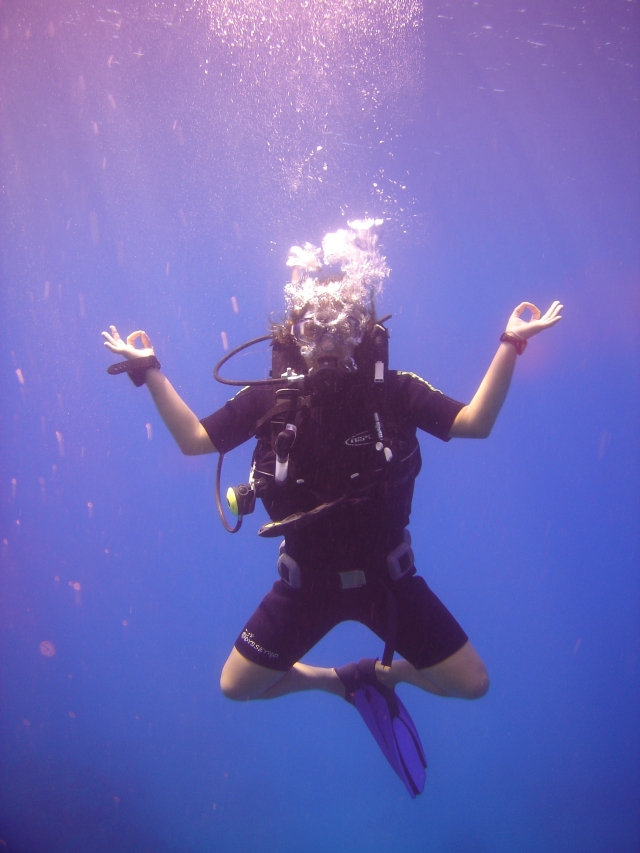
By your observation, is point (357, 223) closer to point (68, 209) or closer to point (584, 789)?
point (68, 209)

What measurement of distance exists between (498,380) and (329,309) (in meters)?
1.16

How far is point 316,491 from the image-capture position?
265 centimetres

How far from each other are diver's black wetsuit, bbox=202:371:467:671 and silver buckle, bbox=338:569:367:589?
0.03m

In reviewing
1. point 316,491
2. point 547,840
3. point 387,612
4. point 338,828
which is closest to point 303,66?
point 316,491

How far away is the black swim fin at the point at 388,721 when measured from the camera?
330 cm

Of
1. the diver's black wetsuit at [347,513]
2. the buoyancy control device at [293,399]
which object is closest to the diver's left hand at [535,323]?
the diver's black wetsuit at [347,513]

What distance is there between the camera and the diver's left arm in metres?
2.58

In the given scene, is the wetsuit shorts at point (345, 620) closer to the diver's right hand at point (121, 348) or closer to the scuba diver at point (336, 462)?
the scuba diver at point (336, 462)

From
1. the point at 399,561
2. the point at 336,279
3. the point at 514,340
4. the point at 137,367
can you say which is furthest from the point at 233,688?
the point at 336,279

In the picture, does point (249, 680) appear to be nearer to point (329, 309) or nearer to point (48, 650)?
point (329, 309)

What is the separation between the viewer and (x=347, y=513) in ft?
8.89

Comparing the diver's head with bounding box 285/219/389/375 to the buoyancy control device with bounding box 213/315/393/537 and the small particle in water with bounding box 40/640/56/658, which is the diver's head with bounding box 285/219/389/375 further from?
the small particle in water with bounding box 40/640/56/658

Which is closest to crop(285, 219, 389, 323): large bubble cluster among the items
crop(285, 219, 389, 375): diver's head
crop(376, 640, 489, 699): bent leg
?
crop(285, 219, 389, 375): diver's head

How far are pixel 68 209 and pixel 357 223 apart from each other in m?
6.03
